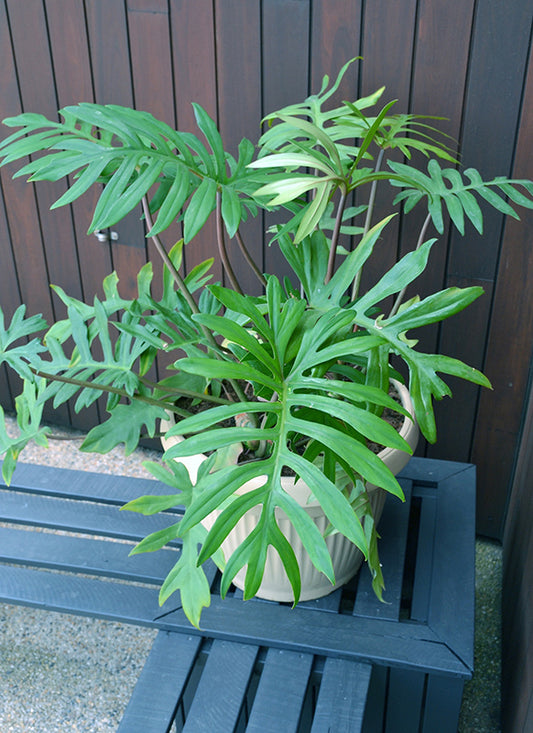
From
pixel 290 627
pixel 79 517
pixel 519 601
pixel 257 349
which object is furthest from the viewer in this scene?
pixel 79 517

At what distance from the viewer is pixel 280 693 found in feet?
4.09

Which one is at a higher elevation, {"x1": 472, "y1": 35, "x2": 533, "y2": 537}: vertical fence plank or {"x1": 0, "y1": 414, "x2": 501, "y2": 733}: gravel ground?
{"x1": 472, "y1": 35, "x2": 533, "y2": 537}: vertical fence plank

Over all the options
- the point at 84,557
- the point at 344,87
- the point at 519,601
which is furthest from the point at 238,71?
the point at 519,601

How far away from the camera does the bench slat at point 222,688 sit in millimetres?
1201

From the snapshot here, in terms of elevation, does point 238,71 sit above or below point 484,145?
above

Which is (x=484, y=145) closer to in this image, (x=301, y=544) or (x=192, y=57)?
(x=192, y=57)

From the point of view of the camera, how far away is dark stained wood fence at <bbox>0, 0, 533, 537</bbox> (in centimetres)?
162

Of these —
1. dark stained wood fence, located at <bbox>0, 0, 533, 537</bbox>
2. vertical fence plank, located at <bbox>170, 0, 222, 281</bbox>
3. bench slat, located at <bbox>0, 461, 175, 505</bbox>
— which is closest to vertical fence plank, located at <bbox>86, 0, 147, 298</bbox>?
dark stained wood fence, located at <bbox>0, 0, 533, 537</bbox>

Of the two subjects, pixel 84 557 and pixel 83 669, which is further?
pixel 83 669

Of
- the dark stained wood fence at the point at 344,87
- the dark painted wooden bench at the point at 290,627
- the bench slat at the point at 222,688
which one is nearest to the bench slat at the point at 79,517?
the dark painted wooden bench at the point at 290,627

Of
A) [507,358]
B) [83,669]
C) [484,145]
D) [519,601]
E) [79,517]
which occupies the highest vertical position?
[484,145]

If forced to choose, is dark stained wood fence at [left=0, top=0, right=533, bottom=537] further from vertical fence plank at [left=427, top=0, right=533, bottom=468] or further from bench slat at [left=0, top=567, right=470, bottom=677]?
bench slat at [left=0, top=567, right=470, bottom=677]

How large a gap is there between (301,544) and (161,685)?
1.10 ft

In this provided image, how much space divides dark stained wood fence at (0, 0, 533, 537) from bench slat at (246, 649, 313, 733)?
0.89m
